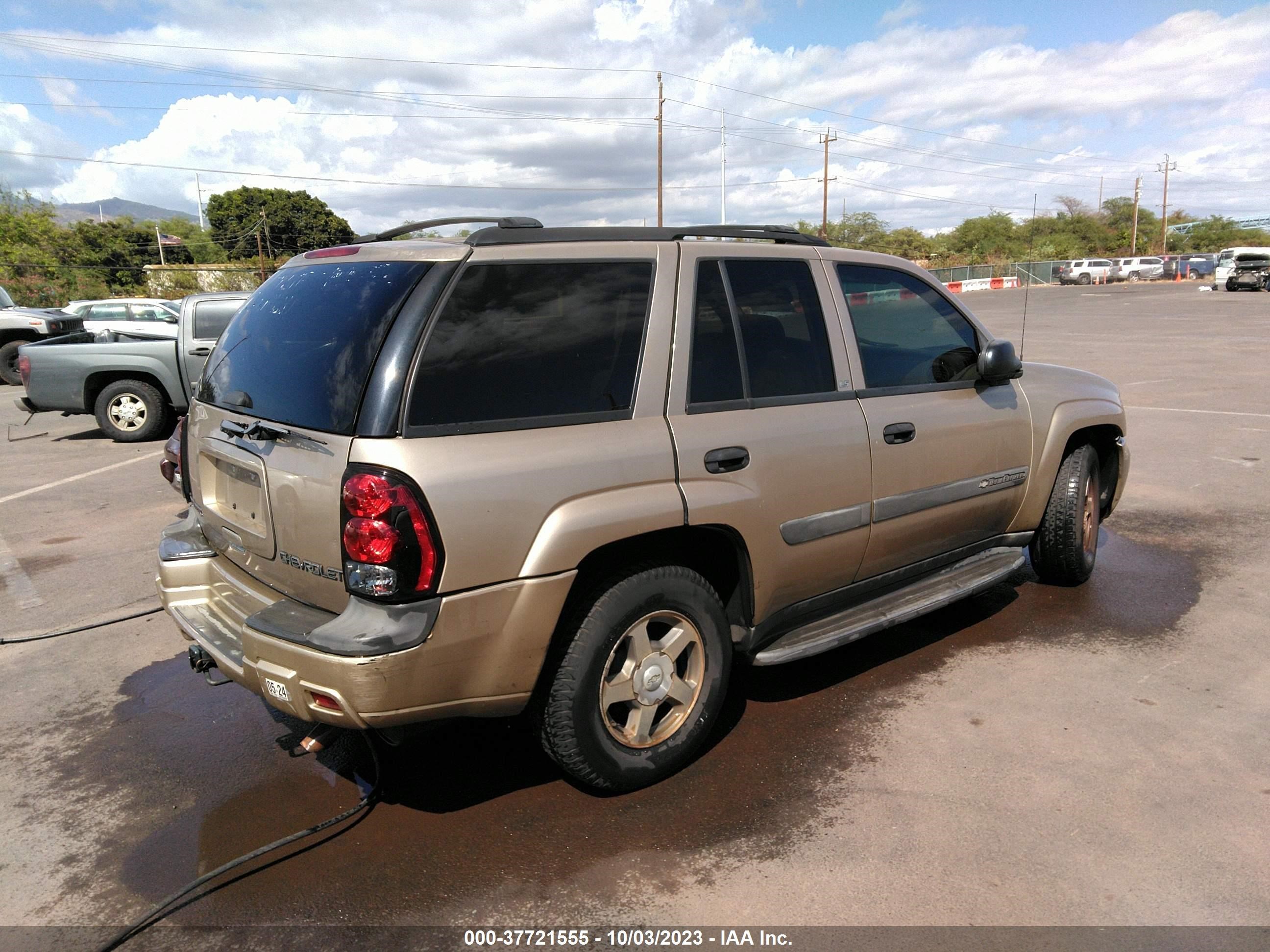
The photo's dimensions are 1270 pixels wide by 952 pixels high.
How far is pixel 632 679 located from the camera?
10.5 ft

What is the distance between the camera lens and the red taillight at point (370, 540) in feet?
8.68

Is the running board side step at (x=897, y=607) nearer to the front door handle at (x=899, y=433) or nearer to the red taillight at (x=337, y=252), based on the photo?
the front door handle at (x=899, y=433)

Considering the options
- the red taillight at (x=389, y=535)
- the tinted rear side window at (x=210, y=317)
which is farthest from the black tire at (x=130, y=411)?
the red taillight at (x=389, y=535)

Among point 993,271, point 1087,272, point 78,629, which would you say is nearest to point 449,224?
point 78,629

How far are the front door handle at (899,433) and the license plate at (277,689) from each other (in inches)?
98.5

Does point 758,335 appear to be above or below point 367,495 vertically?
above

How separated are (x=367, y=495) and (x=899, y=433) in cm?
231

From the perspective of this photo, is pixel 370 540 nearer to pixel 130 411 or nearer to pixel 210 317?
pixel 210 317

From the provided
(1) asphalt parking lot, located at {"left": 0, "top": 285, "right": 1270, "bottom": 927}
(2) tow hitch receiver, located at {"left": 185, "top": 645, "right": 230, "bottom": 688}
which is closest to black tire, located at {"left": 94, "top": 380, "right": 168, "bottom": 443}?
(1) asphalt parking lot, located at {"left": 0, "top": 285, "right": 1270, "bottom": 927}

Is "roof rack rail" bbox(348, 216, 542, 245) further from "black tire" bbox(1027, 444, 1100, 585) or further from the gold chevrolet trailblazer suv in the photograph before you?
"black tire" bbox(1027, 444, 1100, 585)

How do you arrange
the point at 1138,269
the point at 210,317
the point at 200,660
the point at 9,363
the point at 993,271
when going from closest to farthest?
the point at 200,660
the point at 210,317
the point at 9,363
the point at 1138,269
the point at 993,271

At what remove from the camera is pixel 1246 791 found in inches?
125

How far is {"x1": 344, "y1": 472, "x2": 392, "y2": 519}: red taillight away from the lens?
264 cm

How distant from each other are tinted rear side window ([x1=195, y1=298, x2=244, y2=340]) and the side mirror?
9.06 metres
